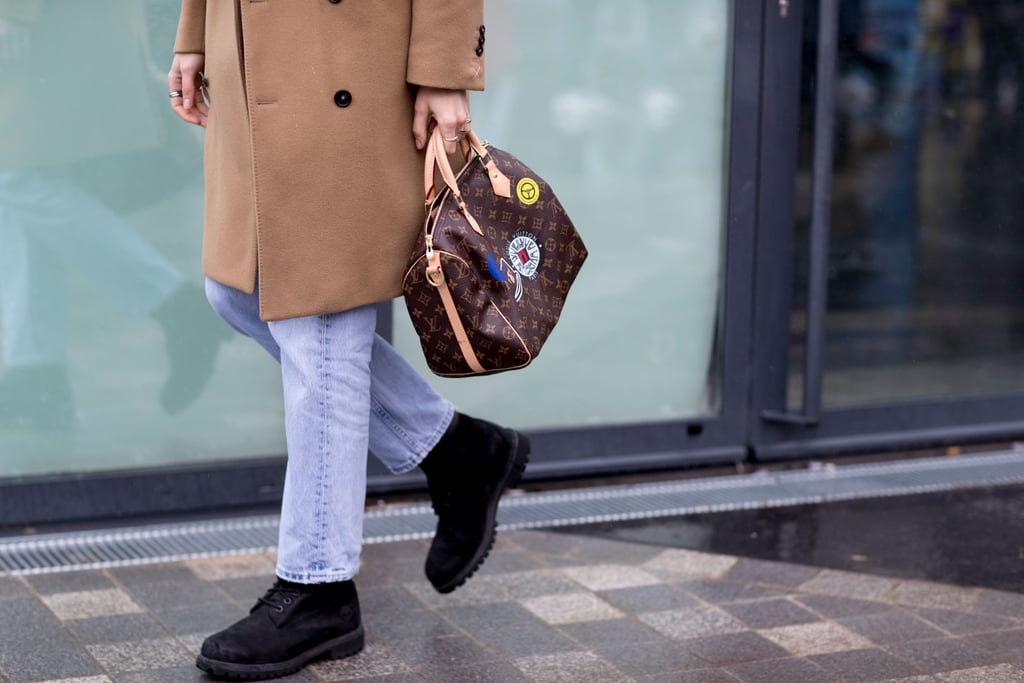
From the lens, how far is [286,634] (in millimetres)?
2988

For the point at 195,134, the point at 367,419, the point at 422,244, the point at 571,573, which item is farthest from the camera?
the point at 195,134

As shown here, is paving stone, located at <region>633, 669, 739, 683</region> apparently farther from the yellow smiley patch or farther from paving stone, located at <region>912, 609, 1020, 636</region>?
the yellow smiley patch

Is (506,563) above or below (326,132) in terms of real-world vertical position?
below

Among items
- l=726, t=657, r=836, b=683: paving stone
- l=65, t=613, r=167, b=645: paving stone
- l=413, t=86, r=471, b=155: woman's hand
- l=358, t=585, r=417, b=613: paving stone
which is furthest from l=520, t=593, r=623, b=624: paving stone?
l=413, t=86, r=471, b=155: woman's hand

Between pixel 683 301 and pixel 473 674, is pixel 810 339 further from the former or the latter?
pixel 473 674

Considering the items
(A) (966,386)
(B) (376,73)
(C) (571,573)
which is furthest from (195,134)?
(A) (966,386)

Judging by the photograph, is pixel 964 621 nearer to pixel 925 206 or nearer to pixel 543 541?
pixel 543 541

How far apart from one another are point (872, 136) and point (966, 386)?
94 cm

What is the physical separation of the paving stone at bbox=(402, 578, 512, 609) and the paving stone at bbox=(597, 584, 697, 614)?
0.24 m

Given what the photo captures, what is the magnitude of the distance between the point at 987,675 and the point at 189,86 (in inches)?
81.5

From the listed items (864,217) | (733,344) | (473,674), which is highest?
(864,217)

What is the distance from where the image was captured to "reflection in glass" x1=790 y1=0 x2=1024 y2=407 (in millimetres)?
4809

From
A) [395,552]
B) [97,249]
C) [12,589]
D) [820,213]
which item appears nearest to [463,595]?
[395,552]

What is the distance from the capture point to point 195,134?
156 inches
